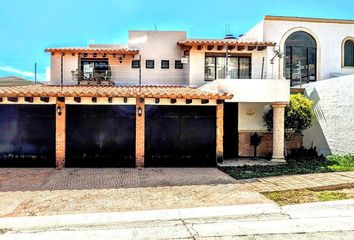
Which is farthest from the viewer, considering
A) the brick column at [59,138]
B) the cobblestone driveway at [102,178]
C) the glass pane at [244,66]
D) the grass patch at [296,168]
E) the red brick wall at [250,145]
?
the glass pane at [244,66]

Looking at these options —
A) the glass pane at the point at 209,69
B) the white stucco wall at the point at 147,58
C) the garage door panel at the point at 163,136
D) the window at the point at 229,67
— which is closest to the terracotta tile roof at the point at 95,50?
the white stucco wall at the point at 147,58

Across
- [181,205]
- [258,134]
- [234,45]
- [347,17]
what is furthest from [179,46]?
[181,205]

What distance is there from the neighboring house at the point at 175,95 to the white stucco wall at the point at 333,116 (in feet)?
4.93

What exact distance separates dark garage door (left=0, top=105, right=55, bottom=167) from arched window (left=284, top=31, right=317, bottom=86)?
14439 millimetres

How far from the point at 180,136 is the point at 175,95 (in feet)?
6.46

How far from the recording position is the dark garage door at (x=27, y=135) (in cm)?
1367

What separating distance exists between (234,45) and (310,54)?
5783 mm

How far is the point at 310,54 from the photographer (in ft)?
67.6

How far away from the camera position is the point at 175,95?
13.4m

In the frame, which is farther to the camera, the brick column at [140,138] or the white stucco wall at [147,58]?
the white stucco wall at [147,58]

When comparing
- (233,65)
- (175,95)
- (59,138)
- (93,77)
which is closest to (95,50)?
(93,77)

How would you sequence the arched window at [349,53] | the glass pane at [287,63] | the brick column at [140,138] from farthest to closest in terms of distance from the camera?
the arched window at [349,53]
the glass pane at [287,63]
the brick column at [140,138]

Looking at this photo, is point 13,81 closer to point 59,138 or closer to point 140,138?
point 59,138

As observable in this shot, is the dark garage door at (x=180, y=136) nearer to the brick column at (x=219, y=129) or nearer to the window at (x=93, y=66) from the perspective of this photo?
the brick column at (x=219, y=129)
